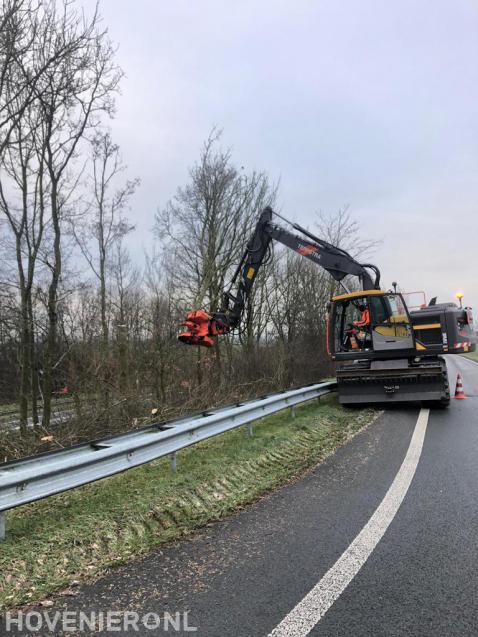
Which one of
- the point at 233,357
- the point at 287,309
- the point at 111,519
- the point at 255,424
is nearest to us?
the point at 111,519

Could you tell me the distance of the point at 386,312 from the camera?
37.4 ft

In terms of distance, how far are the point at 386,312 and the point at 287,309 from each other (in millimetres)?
13514

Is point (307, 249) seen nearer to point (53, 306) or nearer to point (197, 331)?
point (197, 331)

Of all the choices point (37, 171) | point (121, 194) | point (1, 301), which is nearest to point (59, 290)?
point (1, 301)

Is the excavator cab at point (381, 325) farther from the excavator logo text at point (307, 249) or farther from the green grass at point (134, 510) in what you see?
the green grass at point (134, 510)

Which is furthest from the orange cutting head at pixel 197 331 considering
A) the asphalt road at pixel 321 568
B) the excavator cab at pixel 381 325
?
the asphalt road at pixel 321 568

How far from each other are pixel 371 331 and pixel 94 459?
8.78m

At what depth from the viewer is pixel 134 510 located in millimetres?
4297

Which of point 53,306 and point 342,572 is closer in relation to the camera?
point 342,572

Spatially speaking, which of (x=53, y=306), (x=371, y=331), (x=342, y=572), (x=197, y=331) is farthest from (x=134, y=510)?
(x=53, y=306)

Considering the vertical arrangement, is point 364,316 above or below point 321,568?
above

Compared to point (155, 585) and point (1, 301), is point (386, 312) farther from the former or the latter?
point (1, 301)

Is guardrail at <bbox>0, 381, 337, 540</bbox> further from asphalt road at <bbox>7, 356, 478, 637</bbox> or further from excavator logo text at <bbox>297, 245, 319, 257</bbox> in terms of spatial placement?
excavator logo text at <bbox>297, 245, 319, 257</bbox>

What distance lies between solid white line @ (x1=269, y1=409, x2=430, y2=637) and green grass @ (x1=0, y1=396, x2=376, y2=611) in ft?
4.22
